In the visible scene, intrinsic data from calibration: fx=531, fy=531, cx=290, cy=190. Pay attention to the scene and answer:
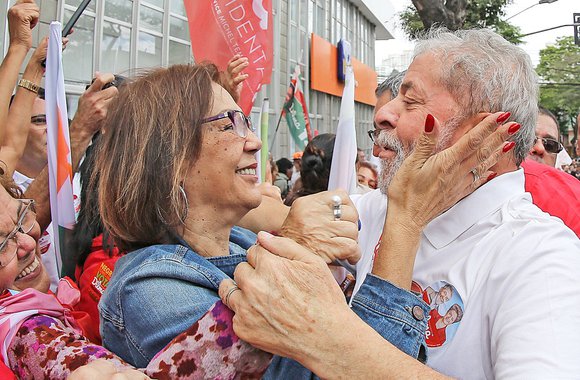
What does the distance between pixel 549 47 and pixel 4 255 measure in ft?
160

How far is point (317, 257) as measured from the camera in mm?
1165

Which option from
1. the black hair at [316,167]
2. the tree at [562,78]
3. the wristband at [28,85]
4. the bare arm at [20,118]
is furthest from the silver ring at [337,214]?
the tree at [562,78]

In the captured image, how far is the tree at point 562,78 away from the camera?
39.0 m

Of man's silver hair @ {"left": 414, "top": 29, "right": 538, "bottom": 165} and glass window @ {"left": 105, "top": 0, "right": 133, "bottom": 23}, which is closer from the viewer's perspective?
man's silver hair @ {"left": 414, "top": 29, "right": 538, "bottom": 165}

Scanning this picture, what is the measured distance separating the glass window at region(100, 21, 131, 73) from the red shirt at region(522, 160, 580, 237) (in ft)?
25.9

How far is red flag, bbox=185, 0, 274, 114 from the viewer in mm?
3939

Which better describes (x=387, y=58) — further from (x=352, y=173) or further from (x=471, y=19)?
(x=352, y=173)

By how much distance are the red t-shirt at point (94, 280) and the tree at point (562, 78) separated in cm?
4067

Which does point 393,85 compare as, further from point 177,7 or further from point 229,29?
point 177,7

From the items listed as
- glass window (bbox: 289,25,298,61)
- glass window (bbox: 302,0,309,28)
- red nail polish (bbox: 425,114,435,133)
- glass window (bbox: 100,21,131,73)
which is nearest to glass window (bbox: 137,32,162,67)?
glass window (bbox: 100,21,131,73)

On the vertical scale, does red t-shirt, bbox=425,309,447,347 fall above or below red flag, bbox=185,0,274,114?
below

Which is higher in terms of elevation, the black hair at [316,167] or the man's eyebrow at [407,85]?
the man's eyebrow at [407,85]

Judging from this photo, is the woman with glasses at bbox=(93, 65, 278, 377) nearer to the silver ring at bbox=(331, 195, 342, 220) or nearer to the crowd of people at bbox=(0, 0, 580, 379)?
the crowd of people at bbox=(0, 0, 580, 379)

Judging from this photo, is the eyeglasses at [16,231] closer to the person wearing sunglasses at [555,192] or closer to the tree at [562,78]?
the person wearing sunglasses at [555,192]
